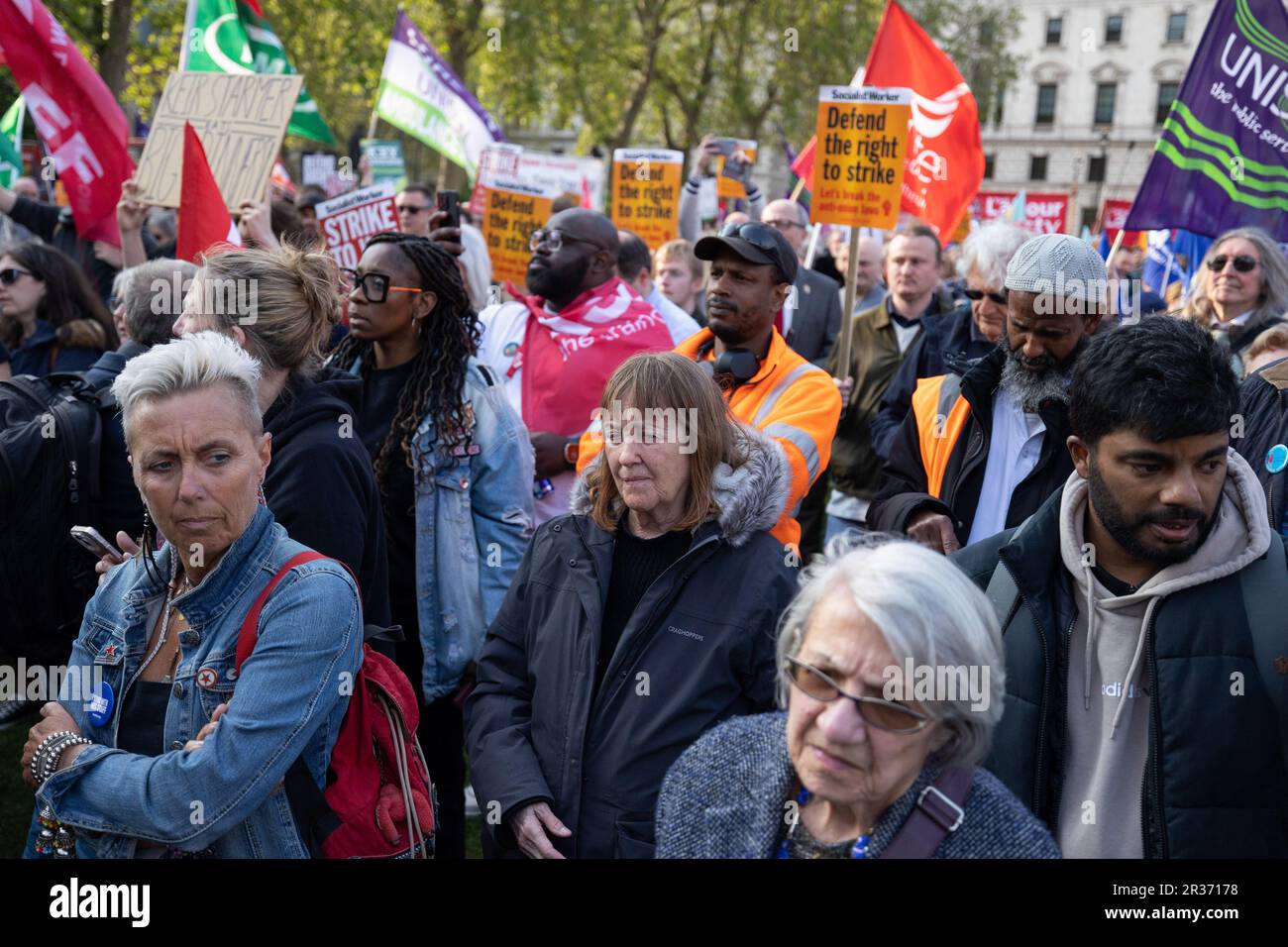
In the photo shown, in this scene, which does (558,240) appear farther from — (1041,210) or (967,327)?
(1041,210)

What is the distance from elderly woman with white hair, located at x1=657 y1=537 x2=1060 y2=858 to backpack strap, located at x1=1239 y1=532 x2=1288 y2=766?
0.55m

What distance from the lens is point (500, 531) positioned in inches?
162

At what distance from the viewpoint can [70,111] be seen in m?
6.87

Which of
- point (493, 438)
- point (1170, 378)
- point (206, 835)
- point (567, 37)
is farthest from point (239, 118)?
point (567, 37)

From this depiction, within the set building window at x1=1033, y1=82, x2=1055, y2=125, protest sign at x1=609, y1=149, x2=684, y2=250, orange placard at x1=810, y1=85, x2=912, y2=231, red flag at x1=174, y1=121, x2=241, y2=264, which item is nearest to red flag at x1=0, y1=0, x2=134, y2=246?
red flag at x1=174, y1=121, x2=241, y2=264

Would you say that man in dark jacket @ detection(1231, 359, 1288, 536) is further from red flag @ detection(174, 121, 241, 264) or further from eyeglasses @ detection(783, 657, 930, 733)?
red flag @ detection(174, 121, 241, 264)

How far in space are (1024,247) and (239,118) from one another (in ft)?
13.5

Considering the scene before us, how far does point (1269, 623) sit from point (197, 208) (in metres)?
4.44

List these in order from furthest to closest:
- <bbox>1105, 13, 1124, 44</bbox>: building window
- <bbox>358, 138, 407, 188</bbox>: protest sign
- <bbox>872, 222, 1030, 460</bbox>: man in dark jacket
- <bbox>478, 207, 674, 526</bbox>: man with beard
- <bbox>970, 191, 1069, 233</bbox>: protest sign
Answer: <bbox>1105, 13, 1124, 44</bbox>: building window → <bbox>970, 191, 1069, 233</bbox>: protest sign → <bbox>358, 138, 407, 188</bbox>: protest sign → <bbox>478, 207, 674, 526</bbox>: man with beard → <bbox>872, 222, 1030, 460</bbox>: man in dark jacket

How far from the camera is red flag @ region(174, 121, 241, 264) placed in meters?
5.18

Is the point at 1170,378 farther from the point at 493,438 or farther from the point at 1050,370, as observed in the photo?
the point at 493,438

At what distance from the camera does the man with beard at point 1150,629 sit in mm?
2295
